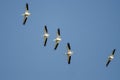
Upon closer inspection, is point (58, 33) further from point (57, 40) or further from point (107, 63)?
point (107, 63)

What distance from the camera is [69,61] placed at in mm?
104312

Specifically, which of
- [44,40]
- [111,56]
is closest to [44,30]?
[44,40]

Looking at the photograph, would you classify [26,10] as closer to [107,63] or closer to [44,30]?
[44,30]

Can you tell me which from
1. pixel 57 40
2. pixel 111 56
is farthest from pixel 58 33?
pixel 111 56

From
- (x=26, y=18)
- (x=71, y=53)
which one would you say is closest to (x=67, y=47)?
(x=71, y=53)

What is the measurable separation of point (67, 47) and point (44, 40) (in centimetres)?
459

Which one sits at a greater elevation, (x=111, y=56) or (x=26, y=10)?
(x=26, y=10)

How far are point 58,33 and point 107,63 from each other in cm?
1080

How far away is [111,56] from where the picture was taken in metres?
107

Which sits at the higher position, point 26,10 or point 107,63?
point 26,10

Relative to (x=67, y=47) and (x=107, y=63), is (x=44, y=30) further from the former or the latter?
(x=107, y=63)

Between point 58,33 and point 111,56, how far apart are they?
1009cm

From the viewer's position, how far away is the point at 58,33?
338ft

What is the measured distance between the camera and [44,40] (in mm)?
105250
